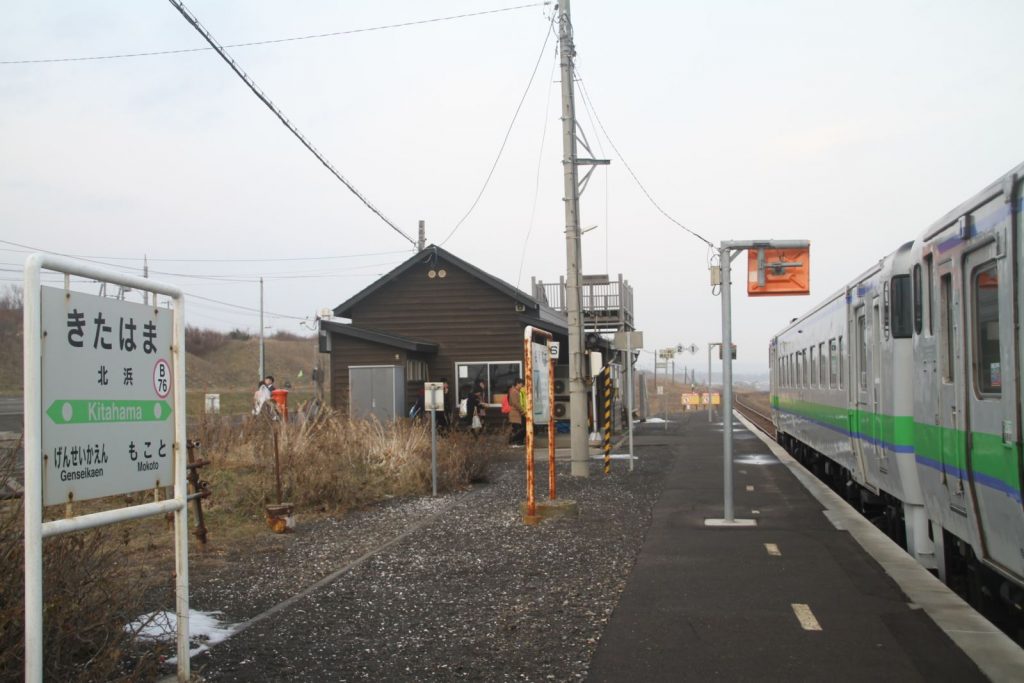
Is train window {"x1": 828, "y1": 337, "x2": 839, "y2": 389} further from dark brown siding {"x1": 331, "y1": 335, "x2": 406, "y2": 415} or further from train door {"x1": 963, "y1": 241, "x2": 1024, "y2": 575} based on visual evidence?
dark brown siding {"x1": 331, "y1": 335, "x2": 406, "y2": 415}

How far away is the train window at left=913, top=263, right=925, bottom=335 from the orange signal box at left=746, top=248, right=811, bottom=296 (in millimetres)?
4141

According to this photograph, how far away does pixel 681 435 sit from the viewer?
3009cm

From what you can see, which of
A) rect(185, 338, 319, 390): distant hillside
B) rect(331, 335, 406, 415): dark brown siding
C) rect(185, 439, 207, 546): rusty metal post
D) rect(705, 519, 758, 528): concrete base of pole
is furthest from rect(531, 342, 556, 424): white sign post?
rect(185, 338, 319, 390): distant hillside

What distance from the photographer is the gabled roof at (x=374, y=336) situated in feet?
77.7

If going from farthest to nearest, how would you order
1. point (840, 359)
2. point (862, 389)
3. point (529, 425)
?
point (840, 359), point (529, 425), point (862, 389)

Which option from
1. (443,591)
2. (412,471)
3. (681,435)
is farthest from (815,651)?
(681,435)

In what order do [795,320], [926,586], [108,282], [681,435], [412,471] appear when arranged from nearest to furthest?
[108,282] < [926,586] < [412,471] < [795,320] < [681,435]

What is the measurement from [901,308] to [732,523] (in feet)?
15.2

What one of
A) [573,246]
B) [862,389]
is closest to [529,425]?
[862,389]

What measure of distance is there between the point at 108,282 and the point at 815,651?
14.8ft

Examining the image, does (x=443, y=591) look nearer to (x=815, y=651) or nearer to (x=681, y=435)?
(x=815, y=651)

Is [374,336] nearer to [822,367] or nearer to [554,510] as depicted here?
[822,367]

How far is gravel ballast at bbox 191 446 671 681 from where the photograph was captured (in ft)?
19.2

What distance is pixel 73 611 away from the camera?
4859 mm
